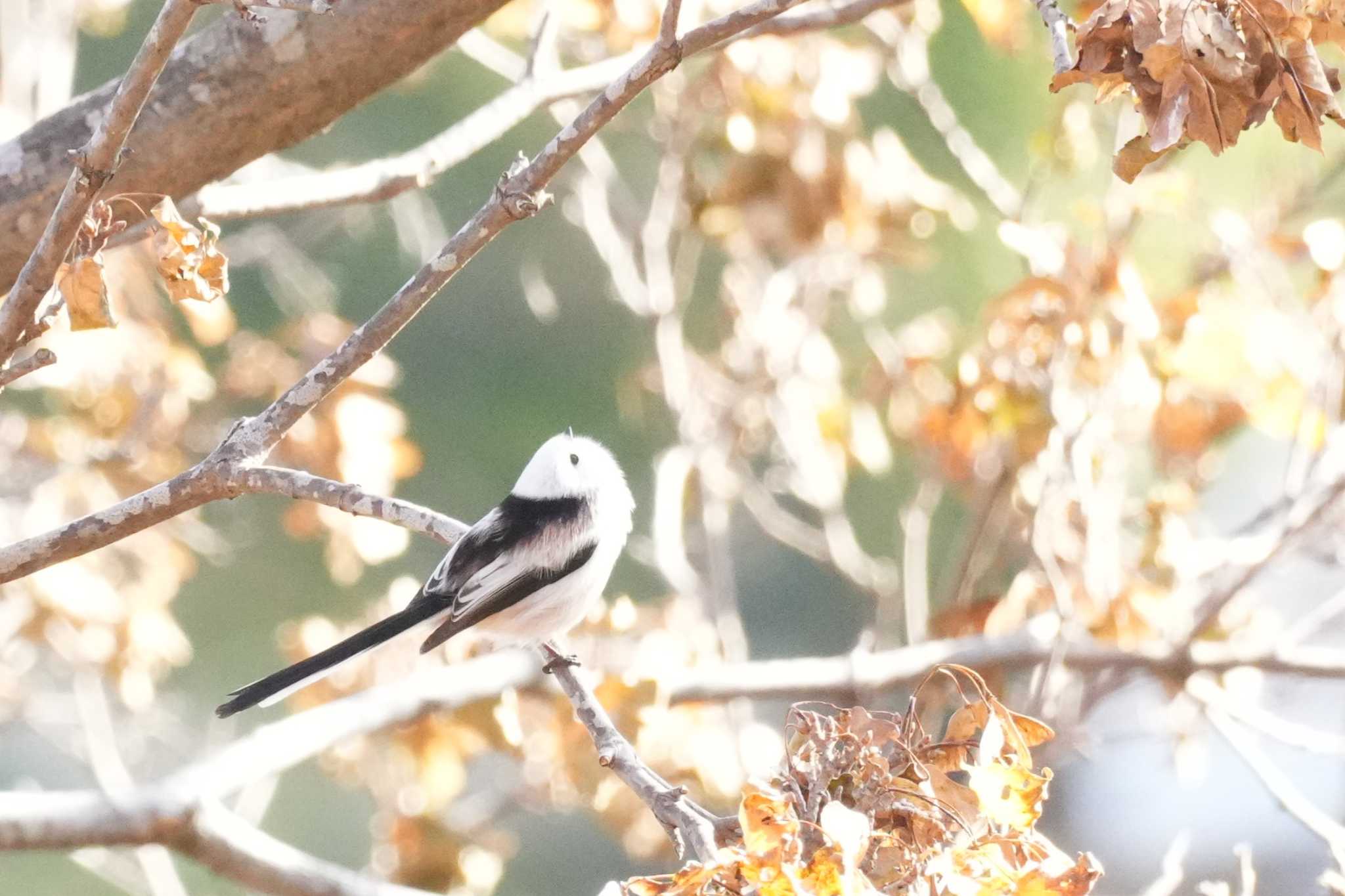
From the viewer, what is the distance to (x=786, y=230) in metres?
5.10

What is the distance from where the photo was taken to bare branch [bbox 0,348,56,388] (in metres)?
2.05

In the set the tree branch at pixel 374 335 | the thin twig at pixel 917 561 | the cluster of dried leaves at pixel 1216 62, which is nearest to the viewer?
the cluster of dried leaves at pixel 1216 62

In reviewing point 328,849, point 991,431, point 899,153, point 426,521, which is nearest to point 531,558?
point 426,521

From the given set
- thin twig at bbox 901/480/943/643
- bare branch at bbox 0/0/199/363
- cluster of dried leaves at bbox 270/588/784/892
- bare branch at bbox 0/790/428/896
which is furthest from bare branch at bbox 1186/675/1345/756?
bare branch at bbox 0/0/199/363

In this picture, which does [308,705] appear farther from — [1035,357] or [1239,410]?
[1239,410]

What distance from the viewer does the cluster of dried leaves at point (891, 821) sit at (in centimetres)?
154

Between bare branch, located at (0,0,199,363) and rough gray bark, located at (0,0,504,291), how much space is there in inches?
23.2

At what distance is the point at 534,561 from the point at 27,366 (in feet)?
5.12

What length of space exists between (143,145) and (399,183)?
593 millimetres

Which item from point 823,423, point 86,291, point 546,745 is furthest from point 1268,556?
point 86,291

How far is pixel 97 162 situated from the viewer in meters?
1.93

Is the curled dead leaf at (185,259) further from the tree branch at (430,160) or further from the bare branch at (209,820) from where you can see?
the bare branch at (209,820)

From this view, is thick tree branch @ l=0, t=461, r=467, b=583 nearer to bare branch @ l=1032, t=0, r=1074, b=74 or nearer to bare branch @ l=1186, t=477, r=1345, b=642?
bare branch @ l=1032, t=0, r=1074, b=74

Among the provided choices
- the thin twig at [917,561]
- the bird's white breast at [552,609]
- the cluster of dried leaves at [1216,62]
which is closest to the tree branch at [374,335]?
the cluster of dried leaves at [1216,62]
